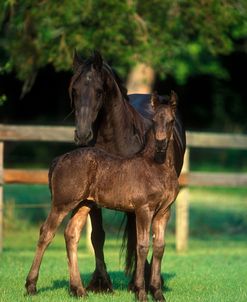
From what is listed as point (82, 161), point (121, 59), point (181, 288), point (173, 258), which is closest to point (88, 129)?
point (82, 161)

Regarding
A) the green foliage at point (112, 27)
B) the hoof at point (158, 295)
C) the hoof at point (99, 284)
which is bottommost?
the hoof at point (99, 284)

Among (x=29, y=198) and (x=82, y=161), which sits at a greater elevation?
(x=82, y=161)

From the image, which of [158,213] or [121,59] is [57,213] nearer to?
[158,213]

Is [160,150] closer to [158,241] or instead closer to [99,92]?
[158,241]

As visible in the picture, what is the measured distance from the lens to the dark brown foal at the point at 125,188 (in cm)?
838

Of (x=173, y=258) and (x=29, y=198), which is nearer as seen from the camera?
(x=173, y=258)

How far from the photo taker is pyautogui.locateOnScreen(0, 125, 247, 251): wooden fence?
13.4 metres

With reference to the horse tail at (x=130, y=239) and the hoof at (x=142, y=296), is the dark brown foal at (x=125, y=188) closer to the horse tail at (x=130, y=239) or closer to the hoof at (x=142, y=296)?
the hoof at (x=142, y=296)

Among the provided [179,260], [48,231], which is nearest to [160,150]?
[48,231]

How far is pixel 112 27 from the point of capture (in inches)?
598

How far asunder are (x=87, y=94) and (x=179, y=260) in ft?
14.6

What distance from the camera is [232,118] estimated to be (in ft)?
104

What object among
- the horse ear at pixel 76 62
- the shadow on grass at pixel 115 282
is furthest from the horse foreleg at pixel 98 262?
the horse ear at pixel 76 62

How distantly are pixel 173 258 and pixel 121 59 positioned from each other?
3788 mm
